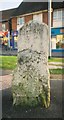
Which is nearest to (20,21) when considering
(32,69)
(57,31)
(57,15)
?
(57,15)

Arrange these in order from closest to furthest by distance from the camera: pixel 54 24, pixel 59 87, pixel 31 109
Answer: pixel 31 109, pixel 59 87, pixel 54 24

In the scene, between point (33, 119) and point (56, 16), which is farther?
point (56, 16)

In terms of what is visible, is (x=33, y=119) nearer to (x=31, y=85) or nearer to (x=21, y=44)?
(x=31, y=85)

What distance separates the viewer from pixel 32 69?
5.75 metres

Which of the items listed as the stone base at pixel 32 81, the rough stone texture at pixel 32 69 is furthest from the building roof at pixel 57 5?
the stone base at pixel 32 81

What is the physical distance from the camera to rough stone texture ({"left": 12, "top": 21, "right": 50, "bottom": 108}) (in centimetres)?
574

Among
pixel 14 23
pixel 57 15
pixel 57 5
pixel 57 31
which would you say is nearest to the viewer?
pixel 57 31

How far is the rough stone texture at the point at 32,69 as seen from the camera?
5.74 m

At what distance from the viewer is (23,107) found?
5766 mm

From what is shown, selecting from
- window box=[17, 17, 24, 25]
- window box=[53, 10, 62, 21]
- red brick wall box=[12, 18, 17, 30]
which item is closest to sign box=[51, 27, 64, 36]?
window box=[53, 10, 62, 21]

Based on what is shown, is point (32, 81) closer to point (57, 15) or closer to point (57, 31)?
→ point (57, 31)

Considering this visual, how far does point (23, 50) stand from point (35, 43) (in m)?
0.30

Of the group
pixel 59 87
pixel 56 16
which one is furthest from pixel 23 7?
pixel 59 87

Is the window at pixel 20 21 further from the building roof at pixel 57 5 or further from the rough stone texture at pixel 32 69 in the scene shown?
the rough stone texture at pixel 32 69
